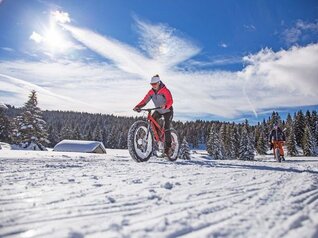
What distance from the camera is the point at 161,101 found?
9.12 m

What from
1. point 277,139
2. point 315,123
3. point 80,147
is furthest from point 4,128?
point 315,123

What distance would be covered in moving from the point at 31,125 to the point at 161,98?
36371mm

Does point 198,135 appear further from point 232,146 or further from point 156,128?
point 156,128

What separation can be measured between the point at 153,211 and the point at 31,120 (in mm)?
42813

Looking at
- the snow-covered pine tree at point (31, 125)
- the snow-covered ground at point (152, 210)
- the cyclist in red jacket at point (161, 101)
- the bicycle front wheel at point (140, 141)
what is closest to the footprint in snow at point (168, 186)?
the snow-covered ground at point (152, 210)

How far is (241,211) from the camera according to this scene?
7.91ft

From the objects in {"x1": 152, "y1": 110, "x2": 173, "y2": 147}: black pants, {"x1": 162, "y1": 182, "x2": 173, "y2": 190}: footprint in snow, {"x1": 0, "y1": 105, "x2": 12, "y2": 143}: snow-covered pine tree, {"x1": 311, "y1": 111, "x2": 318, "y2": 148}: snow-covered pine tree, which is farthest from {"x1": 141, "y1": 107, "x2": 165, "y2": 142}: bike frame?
{"x1": 311, "y1": 111, "x2": 318, "y2": 148}: snow-covered pine tree

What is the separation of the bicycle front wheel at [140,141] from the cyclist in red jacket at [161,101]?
569 mm

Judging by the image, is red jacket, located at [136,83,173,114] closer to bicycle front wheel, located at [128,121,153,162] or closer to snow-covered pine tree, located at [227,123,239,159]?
bicycle front wheel, located at [128,121,153,162]

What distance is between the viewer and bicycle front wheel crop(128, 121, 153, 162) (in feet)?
27.0

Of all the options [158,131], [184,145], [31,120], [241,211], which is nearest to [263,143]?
[184,145]

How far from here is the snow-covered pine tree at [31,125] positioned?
4028 cm

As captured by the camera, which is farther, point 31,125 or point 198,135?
point 198,135

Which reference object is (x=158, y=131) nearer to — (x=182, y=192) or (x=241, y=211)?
(x=182, y=192)
